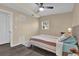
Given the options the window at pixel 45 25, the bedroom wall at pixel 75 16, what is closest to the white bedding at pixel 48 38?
the window at pixel 45 25

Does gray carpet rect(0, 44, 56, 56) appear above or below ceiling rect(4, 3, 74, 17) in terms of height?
below

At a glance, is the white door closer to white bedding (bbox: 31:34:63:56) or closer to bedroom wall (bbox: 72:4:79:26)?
white bedding (bbox: 31:34:63:56)

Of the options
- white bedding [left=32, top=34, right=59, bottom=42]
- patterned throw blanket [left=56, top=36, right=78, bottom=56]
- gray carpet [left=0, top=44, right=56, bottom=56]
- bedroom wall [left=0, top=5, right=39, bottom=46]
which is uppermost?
bedroom wall [left=0, top=5, right=39, bottom=46]

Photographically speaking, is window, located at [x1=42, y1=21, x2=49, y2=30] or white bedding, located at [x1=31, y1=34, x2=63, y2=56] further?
window, located at [x1=42, y1=21, x2=49, y2=30]

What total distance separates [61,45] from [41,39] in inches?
12.7

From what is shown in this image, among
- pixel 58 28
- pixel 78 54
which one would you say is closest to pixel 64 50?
pixel 78 54

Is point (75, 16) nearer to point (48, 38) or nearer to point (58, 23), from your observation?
point (58, 23)

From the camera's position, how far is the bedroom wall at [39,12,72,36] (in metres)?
1.26

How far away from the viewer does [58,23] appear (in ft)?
4.56

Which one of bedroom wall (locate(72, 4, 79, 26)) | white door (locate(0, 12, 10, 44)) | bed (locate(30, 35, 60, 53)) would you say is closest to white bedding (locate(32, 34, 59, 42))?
bed (locate(30, 35, 60, 53))

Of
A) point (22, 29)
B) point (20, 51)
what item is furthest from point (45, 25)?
point (20, 51)

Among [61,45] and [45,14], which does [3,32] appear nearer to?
[45,14]

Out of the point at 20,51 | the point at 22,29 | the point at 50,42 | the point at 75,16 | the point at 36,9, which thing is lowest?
the point at 20,51

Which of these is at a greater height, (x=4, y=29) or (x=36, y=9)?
(x=36, y=9)
